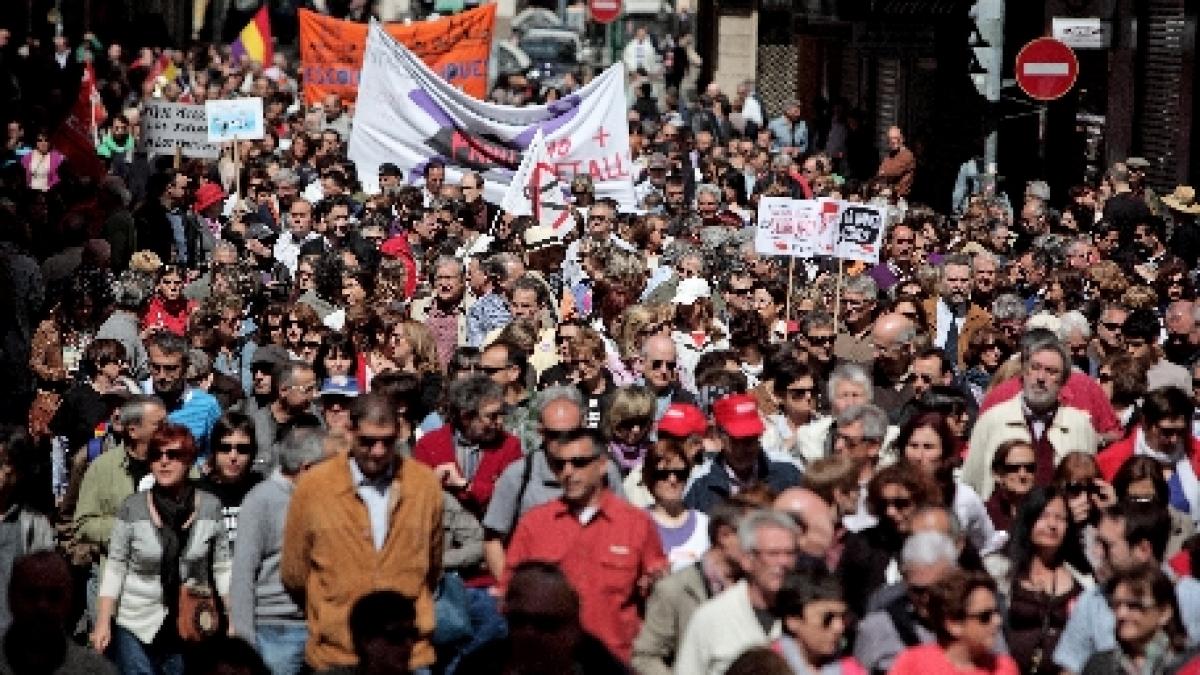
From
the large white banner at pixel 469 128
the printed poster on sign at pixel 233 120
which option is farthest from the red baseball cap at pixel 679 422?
the printed poster on sign at pixel 233 120

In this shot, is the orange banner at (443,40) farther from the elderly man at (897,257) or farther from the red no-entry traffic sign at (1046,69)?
the elderly man at (897,257)

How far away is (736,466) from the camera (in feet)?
38.1

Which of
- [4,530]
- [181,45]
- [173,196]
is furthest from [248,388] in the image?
[181,45]

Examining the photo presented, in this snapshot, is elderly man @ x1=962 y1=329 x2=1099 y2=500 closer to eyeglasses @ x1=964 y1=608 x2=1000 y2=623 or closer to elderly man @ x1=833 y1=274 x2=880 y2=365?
elderly man @ x1=833 y1=274 x2=880 y2=365

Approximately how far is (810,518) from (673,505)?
903mm

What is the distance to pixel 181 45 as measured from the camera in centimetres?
6272

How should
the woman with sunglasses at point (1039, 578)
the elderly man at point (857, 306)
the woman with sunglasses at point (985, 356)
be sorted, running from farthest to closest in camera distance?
the elderly man at point (857, 306) < the woman with sunglasses at point (985, 356) < the woman with sunglasses at point (1039, 578)

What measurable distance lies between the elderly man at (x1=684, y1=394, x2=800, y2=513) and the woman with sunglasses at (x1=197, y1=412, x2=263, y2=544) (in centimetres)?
157

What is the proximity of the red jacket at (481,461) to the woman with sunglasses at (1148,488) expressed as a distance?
222 centimetres

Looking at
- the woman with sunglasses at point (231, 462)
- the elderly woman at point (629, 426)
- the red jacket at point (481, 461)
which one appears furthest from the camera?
the elderly woman at point (629, 426)

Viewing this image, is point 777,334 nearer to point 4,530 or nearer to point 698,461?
point 698,461

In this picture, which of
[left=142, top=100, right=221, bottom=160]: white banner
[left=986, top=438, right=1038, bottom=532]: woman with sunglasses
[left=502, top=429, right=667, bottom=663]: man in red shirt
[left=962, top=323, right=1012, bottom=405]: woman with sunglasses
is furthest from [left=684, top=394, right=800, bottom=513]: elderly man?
[left=142, top=100, right=221, bottom=160]: white banner

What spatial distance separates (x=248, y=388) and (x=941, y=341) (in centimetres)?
399

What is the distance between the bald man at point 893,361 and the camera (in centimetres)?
1432
